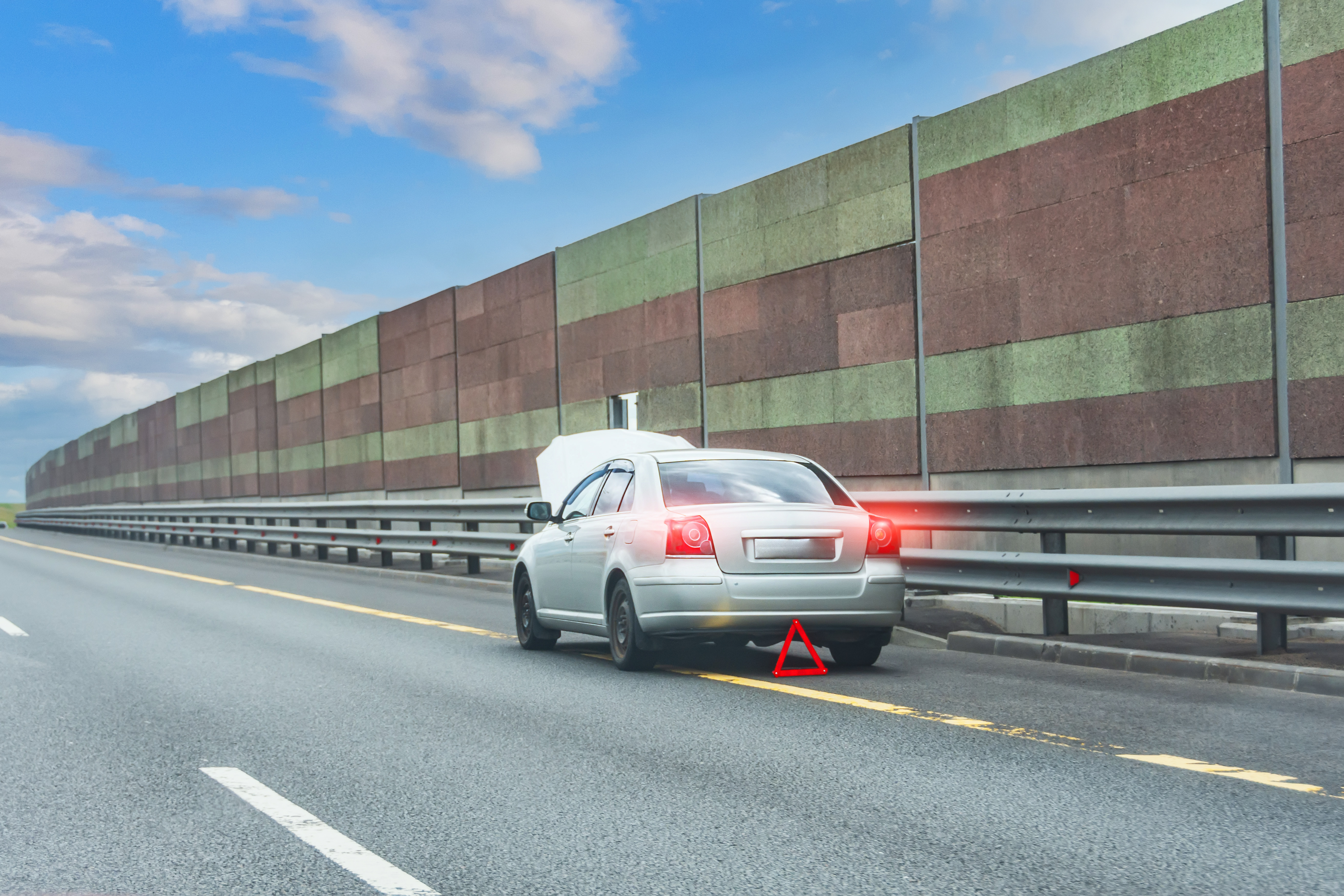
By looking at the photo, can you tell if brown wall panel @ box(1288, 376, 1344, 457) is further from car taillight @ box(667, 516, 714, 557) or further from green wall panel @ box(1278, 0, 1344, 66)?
car taillight @ box(667, 516, 714, 557)

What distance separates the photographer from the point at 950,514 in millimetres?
11086

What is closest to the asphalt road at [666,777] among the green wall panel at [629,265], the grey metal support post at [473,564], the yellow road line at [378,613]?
the yellow road line at [378,613]

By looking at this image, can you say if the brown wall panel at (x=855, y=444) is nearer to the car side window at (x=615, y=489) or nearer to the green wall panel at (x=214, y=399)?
the car side window at (x=615, y=489)

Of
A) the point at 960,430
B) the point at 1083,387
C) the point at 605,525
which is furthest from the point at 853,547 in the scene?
the point at 960,430

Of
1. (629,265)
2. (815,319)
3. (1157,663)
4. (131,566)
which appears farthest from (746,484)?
(131,566)

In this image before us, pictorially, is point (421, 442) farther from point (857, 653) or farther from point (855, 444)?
point (857, 653)

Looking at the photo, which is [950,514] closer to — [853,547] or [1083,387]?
[853,547]

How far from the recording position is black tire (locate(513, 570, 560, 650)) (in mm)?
11016

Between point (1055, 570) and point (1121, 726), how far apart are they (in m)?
2.98

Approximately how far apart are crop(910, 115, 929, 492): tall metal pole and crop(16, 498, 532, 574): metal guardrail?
473 cm

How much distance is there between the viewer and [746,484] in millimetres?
9477

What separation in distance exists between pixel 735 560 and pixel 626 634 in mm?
1074

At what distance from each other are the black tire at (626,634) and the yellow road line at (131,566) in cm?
1192

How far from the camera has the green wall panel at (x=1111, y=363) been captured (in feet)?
39.5
